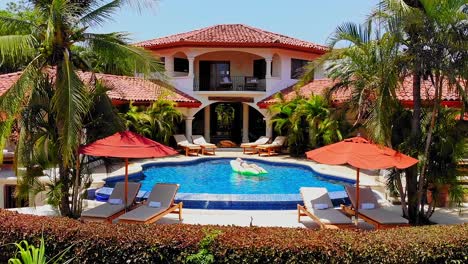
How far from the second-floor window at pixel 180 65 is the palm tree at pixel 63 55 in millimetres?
19706

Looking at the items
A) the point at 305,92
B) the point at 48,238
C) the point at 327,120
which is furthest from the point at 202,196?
the point at 305,92

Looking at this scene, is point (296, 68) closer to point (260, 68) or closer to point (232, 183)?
point (260, 68)

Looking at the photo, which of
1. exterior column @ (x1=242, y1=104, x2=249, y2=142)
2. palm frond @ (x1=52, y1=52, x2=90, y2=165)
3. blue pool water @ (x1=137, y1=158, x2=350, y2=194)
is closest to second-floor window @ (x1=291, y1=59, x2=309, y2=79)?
exterior column @ (x1=242, y1=104, x2=249, y2=142)

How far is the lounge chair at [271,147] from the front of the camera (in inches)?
997

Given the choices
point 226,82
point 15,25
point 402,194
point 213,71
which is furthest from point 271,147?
point 15,25

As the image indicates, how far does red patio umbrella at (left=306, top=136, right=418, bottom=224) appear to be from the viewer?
9.13 meters

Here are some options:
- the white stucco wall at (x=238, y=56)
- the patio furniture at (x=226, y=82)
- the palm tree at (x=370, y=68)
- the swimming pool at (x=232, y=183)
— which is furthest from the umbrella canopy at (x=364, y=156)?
the patio furniture at (x=226, y=82)

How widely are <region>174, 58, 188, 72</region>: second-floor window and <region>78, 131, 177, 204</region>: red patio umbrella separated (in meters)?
20.0

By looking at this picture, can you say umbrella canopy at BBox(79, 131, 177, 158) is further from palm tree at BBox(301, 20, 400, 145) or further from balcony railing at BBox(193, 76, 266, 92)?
balcony railing at BBox(193, 76, 266, 92)

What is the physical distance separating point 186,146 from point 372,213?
52.3 ft

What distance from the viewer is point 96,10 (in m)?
9.94

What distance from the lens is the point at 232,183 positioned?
58.1 feet

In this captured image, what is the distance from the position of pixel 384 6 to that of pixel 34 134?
823 cm

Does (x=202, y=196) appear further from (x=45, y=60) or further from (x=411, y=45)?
(x=411, y=45)
